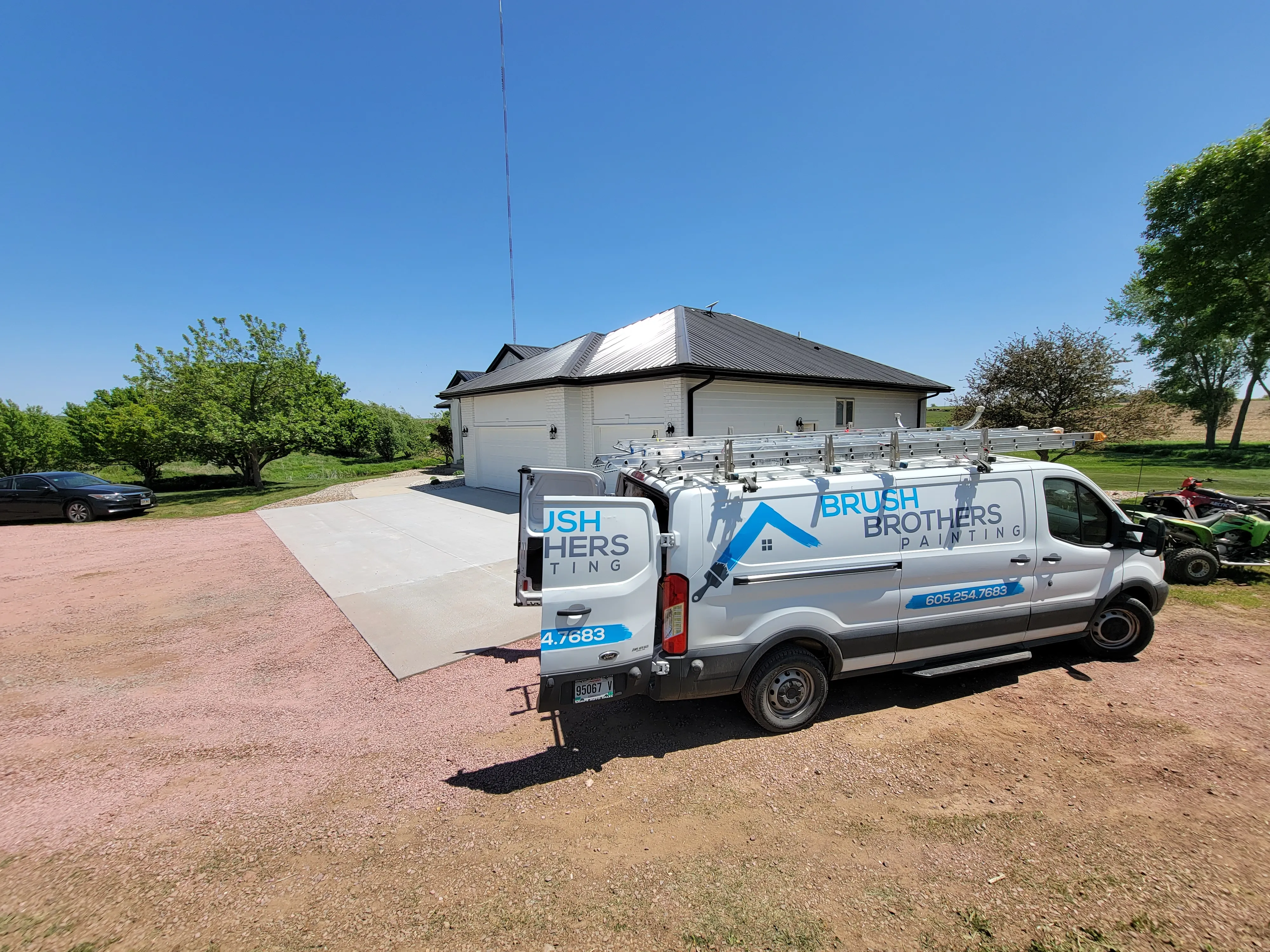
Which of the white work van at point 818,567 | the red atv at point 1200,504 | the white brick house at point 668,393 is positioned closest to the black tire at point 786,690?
the white work van at point 818,567

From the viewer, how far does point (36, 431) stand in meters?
30.9

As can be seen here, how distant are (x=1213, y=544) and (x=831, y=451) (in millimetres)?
7508

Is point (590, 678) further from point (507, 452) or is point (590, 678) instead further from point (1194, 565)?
point (507, 452)

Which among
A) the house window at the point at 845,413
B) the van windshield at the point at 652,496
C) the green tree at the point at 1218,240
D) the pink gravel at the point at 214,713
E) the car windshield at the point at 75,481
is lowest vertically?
the pink gravel at the point at 214,713

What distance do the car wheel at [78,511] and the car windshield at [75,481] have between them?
0.46 metres

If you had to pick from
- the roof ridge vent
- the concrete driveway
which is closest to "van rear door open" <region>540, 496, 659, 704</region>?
the concrete driveway

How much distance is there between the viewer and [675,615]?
343cm

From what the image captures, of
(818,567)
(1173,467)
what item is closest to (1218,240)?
(1173,467)

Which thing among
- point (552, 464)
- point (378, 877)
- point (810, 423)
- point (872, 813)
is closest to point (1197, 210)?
point (810, 423)

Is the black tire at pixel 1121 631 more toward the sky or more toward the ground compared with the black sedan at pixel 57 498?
more toward the ground

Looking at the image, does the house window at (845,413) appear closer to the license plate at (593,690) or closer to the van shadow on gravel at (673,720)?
the van shadow on gravel at (673,720)

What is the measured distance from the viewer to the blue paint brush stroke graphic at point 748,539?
136 inches

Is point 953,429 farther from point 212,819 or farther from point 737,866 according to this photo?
point 212,819

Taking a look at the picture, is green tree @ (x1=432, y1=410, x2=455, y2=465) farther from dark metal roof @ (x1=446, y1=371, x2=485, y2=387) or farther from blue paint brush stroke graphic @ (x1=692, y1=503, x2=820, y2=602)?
blue paint brush stroke graphic @ (x1=692, y1=503, x2=820, y2=602)
